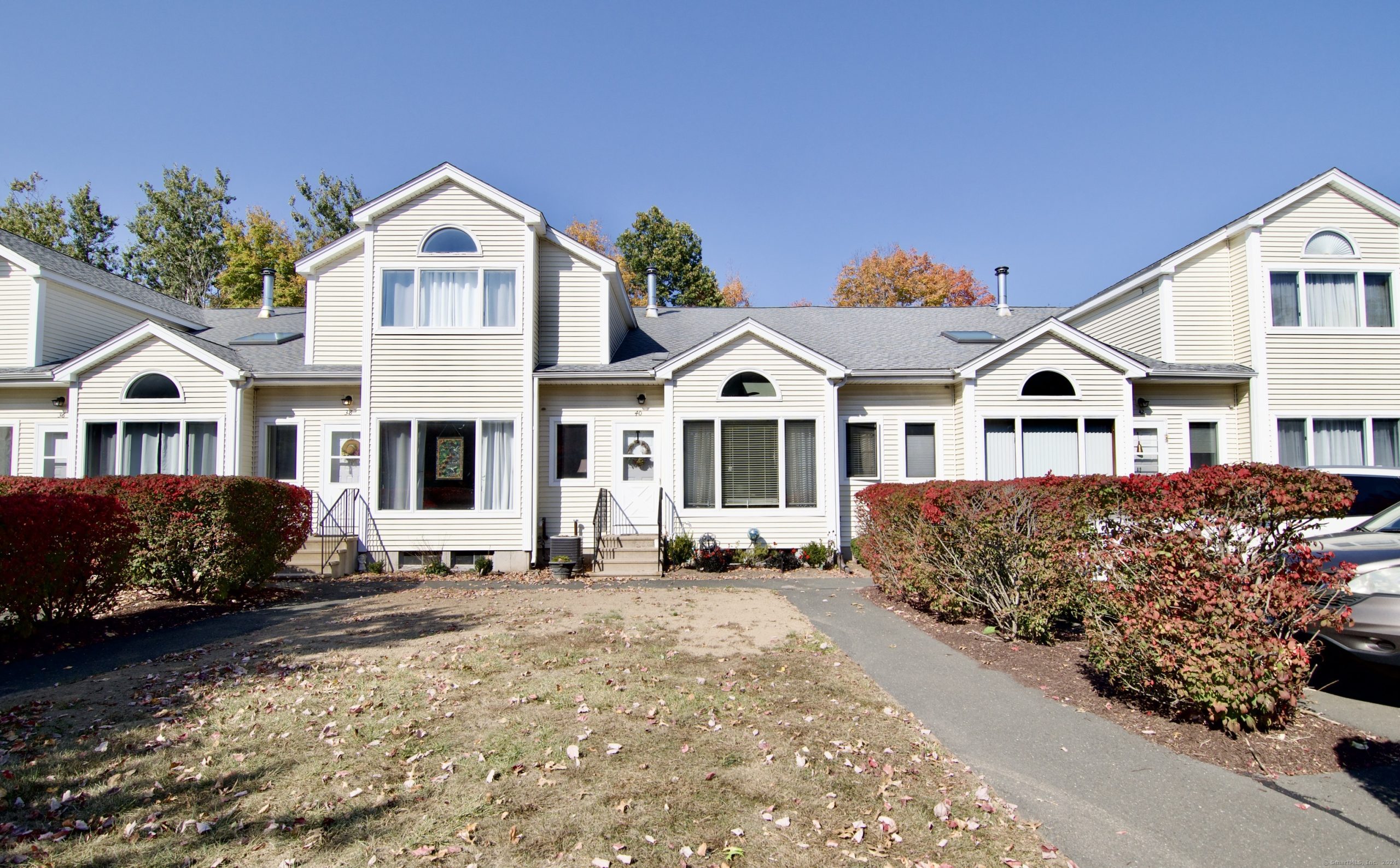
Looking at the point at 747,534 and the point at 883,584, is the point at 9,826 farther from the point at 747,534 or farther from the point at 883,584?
the point at 747,534

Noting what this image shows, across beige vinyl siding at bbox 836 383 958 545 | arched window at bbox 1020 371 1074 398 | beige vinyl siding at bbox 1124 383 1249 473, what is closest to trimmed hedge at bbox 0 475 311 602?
beige vinyl siding at bbox 836 383 958 545

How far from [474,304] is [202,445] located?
600 cm

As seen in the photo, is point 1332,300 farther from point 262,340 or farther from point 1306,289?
point 262,340

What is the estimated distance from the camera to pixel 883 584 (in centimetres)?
1048

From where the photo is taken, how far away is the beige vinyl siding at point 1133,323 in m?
15.5

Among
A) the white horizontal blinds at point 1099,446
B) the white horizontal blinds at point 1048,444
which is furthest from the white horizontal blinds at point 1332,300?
the white horizontal blinds at point 1048,444

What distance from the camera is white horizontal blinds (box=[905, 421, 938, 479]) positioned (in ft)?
48.7

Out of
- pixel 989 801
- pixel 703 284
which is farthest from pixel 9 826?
pixel 703 284

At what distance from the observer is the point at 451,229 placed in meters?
14.2

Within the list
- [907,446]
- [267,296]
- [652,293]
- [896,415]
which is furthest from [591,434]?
[267,296]

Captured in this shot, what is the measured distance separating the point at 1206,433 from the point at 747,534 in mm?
9741

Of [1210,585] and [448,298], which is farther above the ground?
[448,298]

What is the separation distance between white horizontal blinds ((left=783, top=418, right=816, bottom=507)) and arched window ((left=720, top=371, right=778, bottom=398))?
0.72 m

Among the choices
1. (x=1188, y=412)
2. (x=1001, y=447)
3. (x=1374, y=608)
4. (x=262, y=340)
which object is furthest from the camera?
(x=262, y=340)
